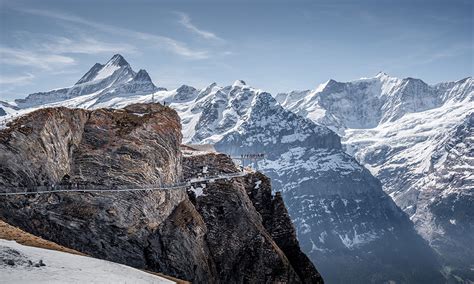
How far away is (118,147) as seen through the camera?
80.9m

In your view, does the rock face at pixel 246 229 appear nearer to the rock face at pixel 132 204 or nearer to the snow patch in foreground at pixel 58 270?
the rock face at pixel 132 204

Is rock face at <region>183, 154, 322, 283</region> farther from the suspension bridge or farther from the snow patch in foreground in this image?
the snow patch in foreground

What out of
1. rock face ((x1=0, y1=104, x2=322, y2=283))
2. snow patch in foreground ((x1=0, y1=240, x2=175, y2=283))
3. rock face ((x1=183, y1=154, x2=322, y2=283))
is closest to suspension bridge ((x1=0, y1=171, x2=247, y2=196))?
rock face ((x1=0, y1=104, x2=322, y2=283))

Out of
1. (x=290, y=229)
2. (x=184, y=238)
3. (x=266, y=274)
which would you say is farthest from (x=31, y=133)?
(x=290, y=229)

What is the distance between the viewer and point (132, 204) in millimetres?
74562

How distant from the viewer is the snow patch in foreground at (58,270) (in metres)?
40.1

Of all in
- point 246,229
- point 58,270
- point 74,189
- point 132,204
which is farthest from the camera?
point 246,229

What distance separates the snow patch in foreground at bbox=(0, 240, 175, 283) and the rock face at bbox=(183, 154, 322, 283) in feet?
114

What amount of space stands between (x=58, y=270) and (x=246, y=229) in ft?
158

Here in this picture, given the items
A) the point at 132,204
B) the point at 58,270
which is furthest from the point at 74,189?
the point at 58,270

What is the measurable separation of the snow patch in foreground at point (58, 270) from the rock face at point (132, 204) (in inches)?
687

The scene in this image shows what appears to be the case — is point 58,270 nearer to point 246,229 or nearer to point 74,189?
point 74,189

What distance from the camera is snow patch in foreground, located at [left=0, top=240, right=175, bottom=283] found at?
40125 millimetres

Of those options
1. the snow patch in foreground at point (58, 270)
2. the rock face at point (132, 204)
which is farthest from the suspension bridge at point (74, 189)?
the snow patch in foreground at point (58, 270)
